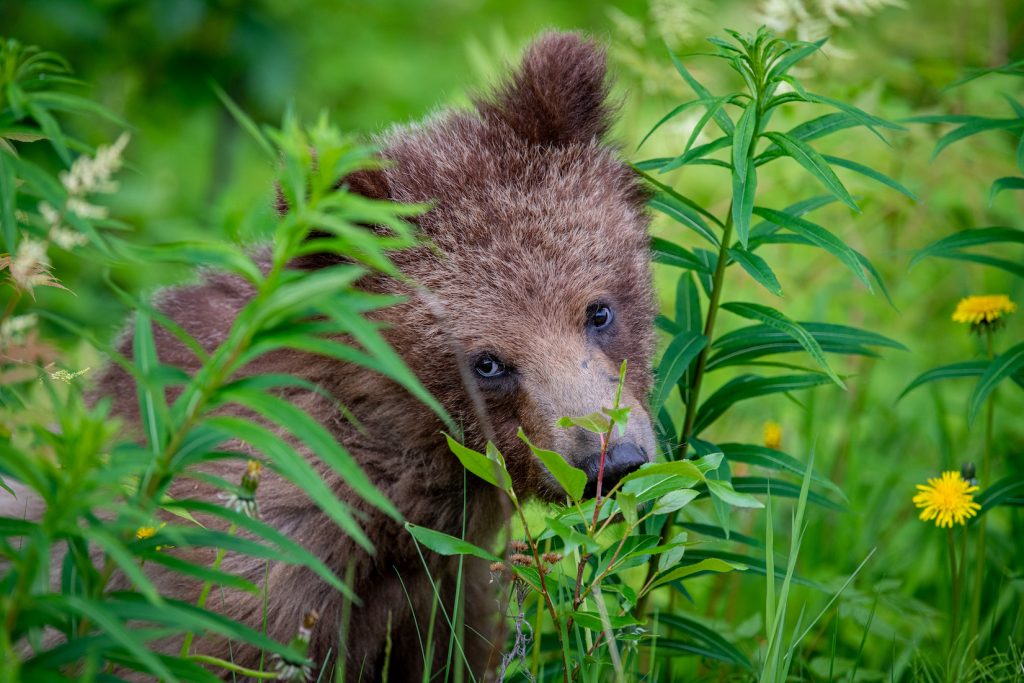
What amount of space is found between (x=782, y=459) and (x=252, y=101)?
18.1ft

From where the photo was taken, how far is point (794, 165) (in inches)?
199

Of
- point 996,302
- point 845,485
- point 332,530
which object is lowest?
point 332,530

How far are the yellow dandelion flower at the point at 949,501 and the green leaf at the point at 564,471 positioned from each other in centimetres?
123

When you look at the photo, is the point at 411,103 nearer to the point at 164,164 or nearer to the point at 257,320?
the point at 164,164

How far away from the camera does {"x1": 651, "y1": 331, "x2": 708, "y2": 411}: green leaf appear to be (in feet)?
10.1

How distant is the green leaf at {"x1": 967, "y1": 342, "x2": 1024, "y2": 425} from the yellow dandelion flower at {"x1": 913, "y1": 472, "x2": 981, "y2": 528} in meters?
0.21

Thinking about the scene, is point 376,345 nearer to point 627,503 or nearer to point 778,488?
point 627,503

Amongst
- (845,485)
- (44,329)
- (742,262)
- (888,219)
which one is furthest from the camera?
(44,329)

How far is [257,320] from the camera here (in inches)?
70.4

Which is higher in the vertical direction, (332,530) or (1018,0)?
(1018,0)

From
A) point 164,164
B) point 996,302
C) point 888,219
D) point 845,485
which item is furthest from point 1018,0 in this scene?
point 164,164

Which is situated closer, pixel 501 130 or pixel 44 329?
pixel 501 130

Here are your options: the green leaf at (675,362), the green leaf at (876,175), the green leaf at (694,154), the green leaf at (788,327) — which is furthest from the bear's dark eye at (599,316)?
the green leaf at (876,175)

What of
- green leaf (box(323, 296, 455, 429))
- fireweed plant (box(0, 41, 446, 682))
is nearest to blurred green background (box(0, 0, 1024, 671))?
fireweed plant (box(0, 41, 446, 682))
